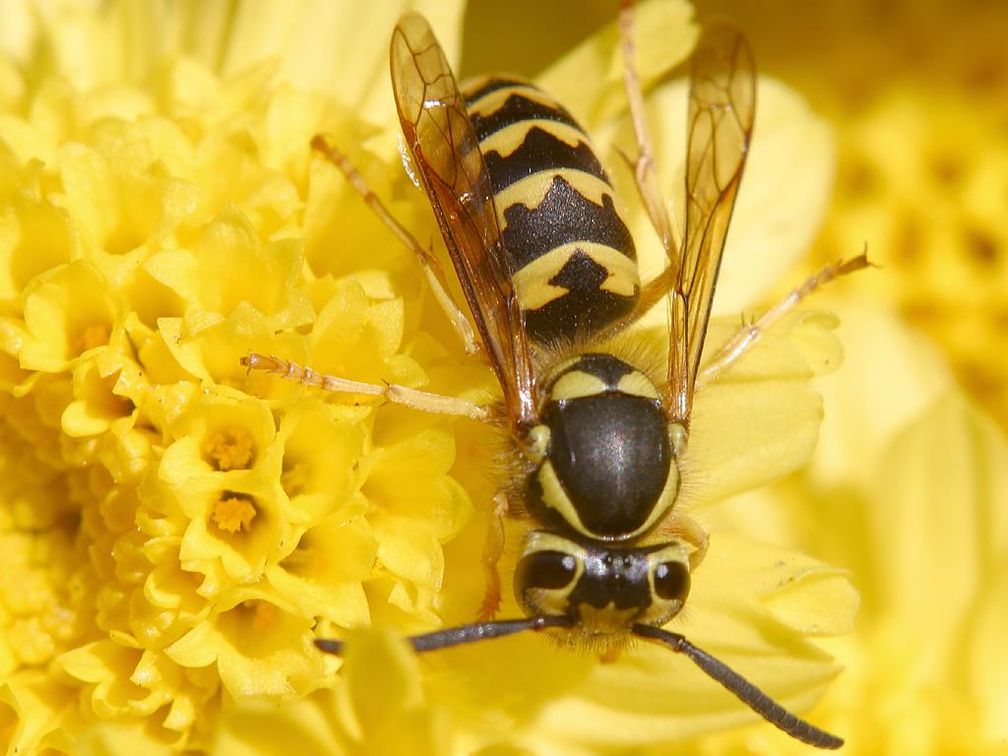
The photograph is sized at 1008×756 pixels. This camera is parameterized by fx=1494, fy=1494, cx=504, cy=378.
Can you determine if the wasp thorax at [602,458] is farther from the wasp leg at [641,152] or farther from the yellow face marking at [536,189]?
the wasp leg at [641,152]

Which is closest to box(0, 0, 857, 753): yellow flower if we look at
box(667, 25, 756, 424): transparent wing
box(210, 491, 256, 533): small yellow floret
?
box(210, 491, 256, 533): small yellow floret

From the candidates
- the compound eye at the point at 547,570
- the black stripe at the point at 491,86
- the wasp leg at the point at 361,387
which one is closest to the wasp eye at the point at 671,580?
the compound eye at the point at 547,570

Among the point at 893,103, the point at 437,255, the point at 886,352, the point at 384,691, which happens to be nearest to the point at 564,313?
the point at 437,255

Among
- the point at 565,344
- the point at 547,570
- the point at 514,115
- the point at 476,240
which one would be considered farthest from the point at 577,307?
the point at 547,570

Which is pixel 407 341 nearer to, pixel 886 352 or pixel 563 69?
pixel 563 69

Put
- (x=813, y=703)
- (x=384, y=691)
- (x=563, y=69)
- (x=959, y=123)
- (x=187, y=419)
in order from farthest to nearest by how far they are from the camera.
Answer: (x=959, y=123)
(x=563, y=69)
(x=813, y=703)
(x=187, y=419)
(x=384, y=691)

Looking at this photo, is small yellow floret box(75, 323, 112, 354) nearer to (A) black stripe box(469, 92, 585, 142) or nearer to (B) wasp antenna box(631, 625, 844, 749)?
(A) black stripe box(469, 92, 585, 142)

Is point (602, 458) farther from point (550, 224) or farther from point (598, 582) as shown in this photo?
point (550, 224)
